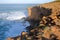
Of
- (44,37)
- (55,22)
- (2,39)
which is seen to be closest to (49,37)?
(44,37)

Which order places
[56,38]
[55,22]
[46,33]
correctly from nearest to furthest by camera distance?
[56,38], [46,33], [55,22]

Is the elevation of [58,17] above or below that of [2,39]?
above

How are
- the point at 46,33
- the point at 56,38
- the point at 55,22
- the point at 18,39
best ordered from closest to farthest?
the point at 56,38
the point at 46,33
the point at 55,22
the point at 18,39

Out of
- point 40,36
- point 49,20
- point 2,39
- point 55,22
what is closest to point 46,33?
point 40,36

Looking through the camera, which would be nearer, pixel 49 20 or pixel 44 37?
pixel 44 37

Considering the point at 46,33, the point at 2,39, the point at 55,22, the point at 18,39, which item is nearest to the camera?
the point at 46,33

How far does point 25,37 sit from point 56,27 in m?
2.39

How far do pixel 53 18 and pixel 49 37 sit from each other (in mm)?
2885

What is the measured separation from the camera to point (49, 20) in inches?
578

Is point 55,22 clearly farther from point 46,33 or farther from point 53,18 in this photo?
point 46,33

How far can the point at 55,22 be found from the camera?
13594 mm

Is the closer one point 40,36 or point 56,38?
point 56,38

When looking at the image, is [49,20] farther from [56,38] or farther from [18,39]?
[56,38]

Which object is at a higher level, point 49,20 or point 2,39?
point 49,20
